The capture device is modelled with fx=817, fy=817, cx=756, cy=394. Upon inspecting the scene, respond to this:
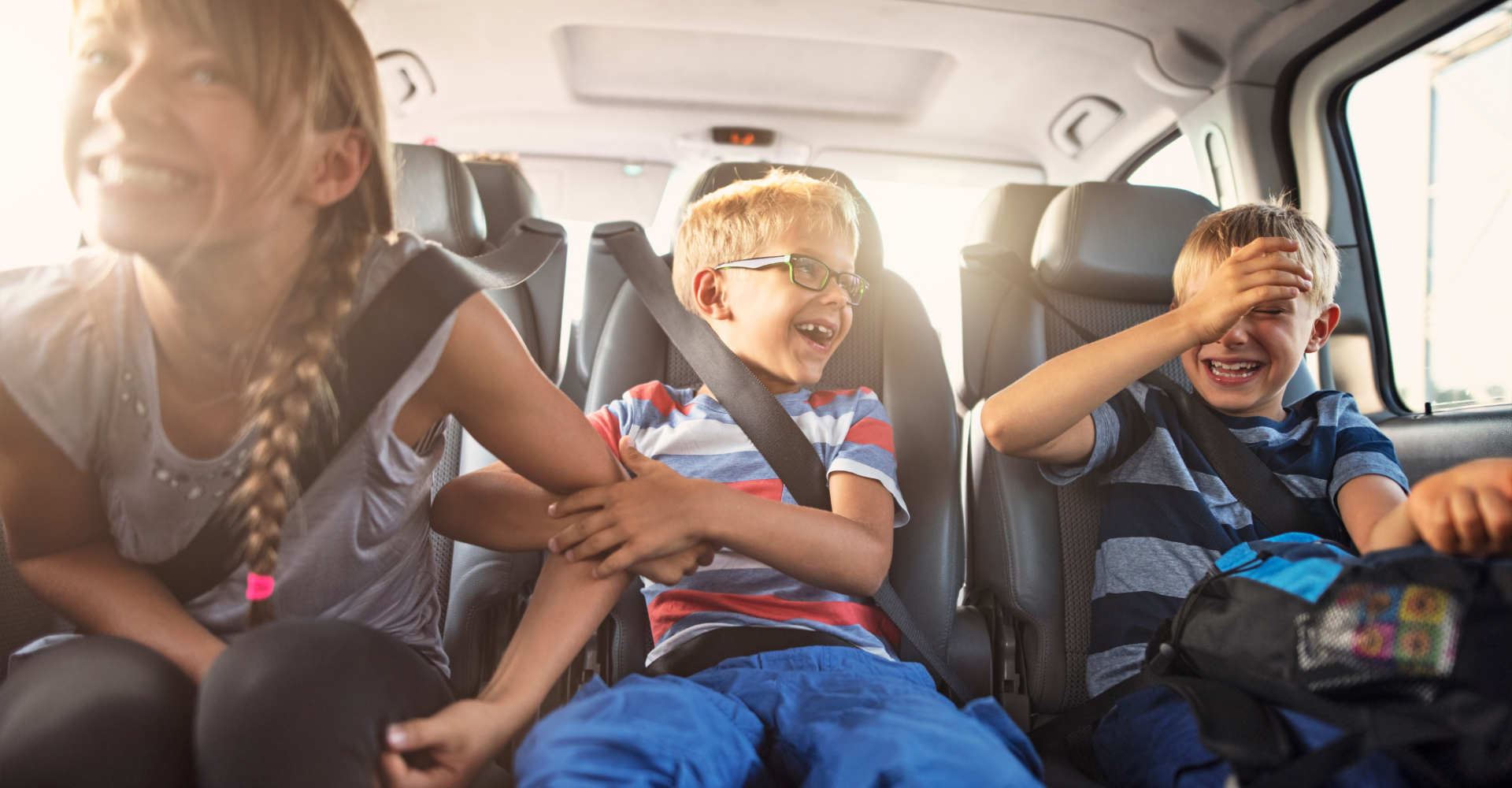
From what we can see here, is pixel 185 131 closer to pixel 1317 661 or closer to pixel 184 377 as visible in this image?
pixel 184 377

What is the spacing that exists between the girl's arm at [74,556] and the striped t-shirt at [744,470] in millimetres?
602

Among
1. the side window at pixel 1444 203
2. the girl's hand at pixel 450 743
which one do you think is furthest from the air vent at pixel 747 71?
the girl's hand at pixel 450 743

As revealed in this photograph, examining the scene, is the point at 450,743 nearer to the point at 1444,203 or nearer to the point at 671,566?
the point at 671,566

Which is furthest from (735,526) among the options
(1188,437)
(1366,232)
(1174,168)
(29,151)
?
(1174,168)

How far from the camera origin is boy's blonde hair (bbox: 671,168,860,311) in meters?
1.40

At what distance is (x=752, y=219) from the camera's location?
142 centimetres

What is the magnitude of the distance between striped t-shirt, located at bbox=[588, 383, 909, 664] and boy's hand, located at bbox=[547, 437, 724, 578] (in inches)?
10.7

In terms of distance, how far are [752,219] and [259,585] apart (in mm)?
936

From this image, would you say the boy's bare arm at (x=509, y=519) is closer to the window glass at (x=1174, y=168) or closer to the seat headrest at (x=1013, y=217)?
the seat headrest at (x=1013, y=217)

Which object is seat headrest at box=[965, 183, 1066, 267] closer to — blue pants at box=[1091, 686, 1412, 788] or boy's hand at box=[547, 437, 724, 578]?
blue pants at box=[1091, 686, 1412, 788]

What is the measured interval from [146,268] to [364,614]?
0.40 m

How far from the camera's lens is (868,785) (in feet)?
2.34

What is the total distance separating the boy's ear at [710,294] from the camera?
1.46 m

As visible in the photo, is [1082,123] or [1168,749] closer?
[1168,749]
